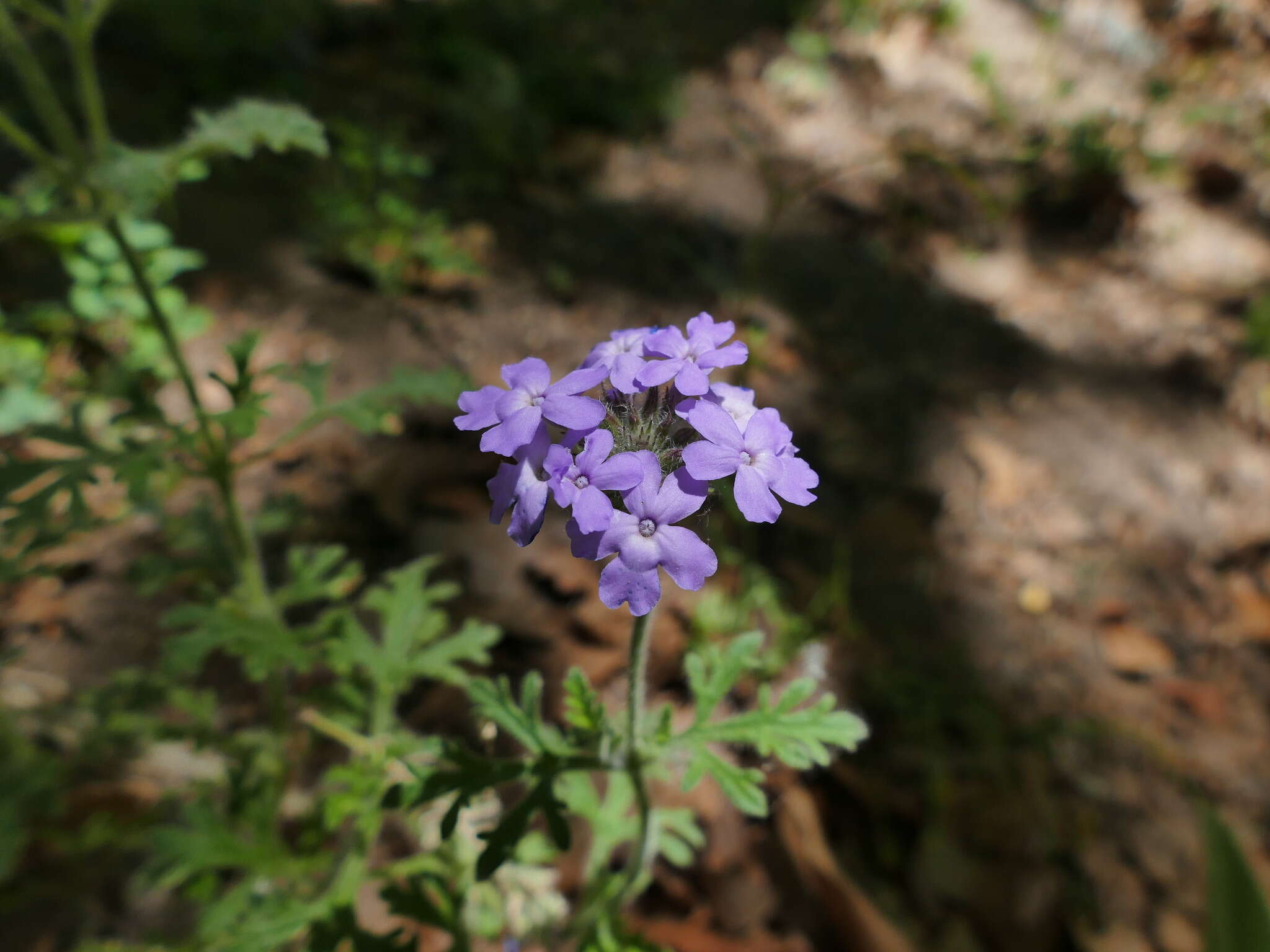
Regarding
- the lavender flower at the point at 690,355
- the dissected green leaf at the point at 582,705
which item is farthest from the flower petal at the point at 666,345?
the dissected green leaf at the point at 582,705

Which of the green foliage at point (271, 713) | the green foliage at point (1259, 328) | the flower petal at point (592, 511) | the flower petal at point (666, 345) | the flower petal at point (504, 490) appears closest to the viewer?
the flower petal at point (592, 511)

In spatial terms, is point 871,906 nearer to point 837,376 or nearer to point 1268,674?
point 1268,674

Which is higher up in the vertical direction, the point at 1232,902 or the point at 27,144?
the point at 27,144

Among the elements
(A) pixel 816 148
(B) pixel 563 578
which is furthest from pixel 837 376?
(A) pixel 816 148

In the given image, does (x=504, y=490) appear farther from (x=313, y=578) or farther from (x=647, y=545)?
(x=313, y=578)

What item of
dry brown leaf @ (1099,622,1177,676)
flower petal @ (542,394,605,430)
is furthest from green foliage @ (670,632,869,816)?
dry brown leaf @ (1099,622,1177,676)

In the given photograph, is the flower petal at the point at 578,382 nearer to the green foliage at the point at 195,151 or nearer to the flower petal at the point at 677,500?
the flower petal at the point at 677,500

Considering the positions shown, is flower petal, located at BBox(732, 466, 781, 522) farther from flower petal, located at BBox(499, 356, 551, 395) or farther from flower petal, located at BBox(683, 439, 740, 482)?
flower petal, located at BBox(499, 356, 551, 395)

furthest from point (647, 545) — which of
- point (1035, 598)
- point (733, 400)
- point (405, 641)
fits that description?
point (1035, 598)
